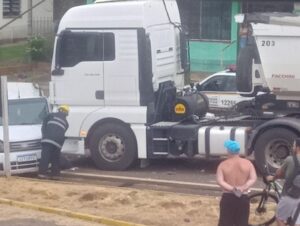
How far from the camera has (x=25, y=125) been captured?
18.9 m

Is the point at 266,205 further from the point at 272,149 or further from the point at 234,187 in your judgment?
the point at 272,149

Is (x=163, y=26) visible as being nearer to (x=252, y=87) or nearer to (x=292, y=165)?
(x=252, y=87)

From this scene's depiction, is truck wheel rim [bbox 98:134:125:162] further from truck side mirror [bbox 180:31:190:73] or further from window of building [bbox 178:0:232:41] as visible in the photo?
window of building [bbox 178:0:232:41]

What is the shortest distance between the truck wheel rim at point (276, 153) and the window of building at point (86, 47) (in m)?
3.64

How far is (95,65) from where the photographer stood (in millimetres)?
18516

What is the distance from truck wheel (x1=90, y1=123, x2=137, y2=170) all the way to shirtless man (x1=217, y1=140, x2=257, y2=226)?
22.5 feet

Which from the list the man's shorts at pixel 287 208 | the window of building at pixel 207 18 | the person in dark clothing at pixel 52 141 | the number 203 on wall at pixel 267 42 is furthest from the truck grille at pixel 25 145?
the window of building at pixel 207 18

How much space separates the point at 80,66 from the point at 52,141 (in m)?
1.81

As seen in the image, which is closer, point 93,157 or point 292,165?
point 292,165

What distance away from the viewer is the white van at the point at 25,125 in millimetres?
17797

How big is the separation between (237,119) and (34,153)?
404 centimetres

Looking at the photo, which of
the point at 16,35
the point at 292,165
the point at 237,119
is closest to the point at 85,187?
the point at 237,119

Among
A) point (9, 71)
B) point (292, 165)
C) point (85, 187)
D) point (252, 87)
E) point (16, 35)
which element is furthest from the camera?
point (16, 35)

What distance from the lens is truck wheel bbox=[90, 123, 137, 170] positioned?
18.3m
